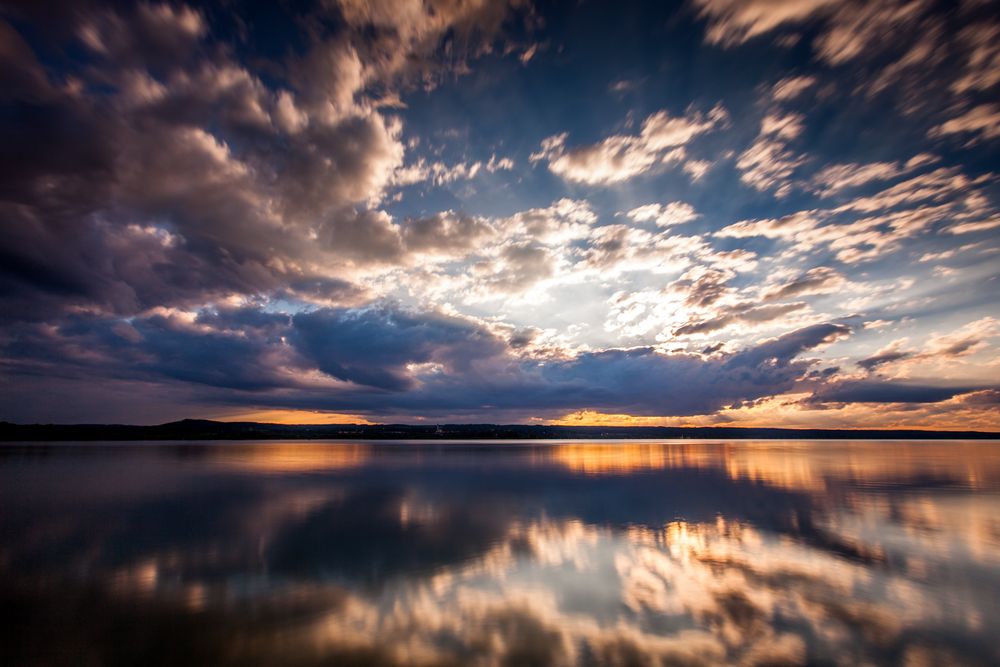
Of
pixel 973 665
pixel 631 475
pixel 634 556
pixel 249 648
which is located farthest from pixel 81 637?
pixel 631 475

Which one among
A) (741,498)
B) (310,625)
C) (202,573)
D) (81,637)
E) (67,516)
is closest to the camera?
(81,637)

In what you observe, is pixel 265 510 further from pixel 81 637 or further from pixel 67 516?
pixel 81 637

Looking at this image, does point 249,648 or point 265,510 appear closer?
point 249,648

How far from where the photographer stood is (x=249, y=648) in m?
9.95

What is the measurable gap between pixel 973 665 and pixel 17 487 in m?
54.1

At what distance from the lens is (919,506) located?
28.8 m

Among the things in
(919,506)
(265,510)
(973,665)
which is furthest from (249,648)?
(919,506)

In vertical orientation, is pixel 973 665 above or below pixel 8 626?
below

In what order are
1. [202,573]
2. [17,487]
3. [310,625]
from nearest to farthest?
1. [310,625]
2. [202,573]
3. [17,487]

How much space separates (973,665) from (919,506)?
81.8ft

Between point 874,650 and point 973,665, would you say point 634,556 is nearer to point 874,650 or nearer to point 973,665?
point 874,650

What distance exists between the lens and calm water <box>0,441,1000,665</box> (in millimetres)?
10188

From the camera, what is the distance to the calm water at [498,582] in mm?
10188

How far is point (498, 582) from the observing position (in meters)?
14.5
